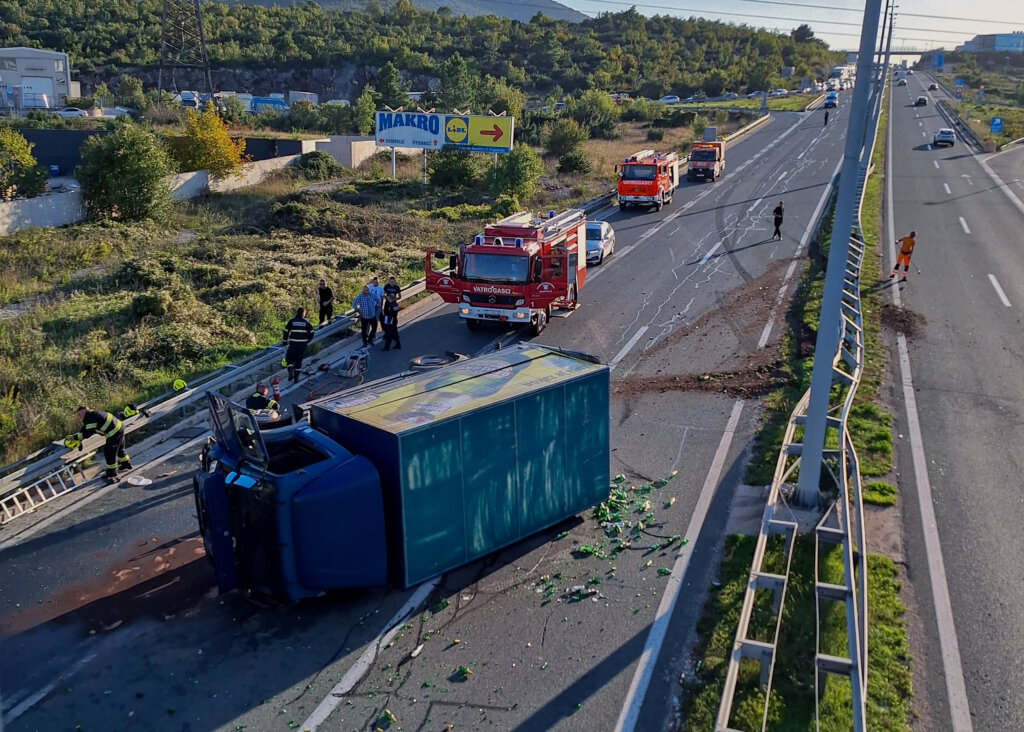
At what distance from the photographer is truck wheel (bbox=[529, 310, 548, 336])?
743 inches

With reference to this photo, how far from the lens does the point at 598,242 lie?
2609 cm

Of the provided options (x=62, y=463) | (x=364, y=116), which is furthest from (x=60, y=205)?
(x=364, y=116)

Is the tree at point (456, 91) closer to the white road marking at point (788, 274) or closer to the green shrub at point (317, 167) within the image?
the green shrub at point (317, 167)

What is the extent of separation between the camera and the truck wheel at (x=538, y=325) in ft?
61.9

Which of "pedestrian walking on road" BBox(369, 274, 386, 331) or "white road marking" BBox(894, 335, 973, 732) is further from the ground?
"pedestrian walking on road" BBox(369, 274, 386, 331)

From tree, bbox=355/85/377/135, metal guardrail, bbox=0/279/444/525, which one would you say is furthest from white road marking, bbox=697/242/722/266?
tree, bbox=355/85/377/135

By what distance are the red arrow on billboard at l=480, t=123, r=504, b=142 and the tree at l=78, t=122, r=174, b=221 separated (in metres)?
15.6

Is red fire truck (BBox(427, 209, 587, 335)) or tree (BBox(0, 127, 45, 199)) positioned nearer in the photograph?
red fire truck (BBox(427, 209, 587, 335))

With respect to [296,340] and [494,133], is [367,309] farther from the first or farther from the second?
[494,133]

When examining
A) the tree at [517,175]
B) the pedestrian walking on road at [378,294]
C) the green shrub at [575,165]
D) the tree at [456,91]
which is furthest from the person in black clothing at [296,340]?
the tree at [456,91]

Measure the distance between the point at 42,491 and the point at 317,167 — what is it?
36.6 m

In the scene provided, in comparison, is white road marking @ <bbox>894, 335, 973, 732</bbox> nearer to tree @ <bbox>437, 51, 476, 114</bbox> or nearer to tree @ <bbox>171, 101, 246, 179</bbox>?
tree @ <bbox>171, 101, 246, 179</bbox>

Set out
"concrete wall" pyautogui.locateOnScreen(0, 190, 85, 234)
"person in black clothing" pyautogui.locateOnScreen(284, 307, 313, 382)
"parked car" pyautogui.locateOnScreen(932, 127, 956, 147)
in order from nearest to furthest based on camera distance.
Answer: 1. "person in black clothing" pyautogui.locateOnScreen(284, 307, 313, 382)
2. "concrete wall" pyautogui.locateOnScreen(0, 190, 85, 234)
3. "parked car" pyautogui.locateOnScreen(932, 127, 956, 147)

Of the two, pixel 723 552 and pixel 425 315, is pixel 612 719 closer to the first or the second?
pixel 723 552
